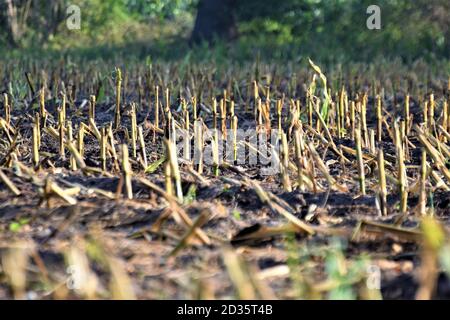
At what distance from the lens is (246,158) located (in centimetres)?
451

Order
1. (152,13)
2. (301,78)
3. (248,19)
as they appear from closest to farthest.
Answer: (301,78), (248,19), (152,13)

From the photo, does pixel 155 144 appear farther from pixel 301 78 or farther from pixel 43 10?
pixel 43 10

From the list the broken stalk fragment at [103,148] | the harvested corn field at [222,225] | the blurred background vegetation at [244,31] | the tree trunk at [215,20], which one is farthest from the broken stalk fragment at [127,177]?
the tree trunk at [215,20]

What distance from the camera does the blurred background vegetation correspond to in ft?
46.8

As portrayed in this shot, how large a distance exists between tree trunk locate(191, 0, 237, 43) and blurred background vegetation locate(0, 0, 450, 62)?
0.02 m

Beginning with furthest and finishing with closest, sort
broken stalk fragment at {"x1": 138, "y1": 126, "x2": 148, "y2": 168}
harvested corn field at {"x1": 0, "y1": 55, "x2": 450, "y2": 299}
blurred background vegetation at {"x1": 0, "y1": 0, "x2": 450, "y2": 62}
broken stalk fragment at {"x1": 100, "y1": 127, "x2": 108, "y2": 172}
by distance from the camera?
blurred background vegetation at {"x1": 0, "y1": 0, "x2": 450, "y2": 62}
broken stalk fragment at {"x1": 138, "y1": 126, "x2": 148, "y2": 168}
broken stalk fragment at {"x1": 100, "y1": 127, "x2": 108, "y2": 172}
harvested corn field at {"x1": 0, "y1": 55, "x2": 450, "y2": 299}

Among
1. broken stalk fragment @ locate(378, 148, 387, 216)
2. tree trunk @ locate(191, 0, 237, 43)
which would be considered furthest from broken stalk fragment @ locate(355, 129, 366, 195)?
tree trunk @ locate(191, 0, 237, 43)

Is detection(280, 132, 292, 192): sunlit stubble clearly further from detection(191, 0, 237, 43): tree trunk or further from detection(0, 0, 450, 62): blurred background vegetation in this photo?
detection(191, 0, 237, 43): tree trunk

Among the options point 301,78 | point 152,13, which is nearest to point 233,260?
point 301,78

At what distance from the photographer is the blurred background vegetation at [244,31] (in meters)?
14.2

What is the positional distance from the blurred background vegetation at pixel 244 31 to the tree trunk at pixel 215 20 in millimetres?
16

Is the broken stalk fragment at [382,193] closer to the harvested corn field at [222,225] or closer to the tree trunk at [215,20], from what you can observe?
the harvested corn field at [222,225]

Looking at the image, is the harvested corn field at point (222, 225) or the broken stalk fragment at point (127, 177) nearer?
the harvested corn field at point (222, 225)

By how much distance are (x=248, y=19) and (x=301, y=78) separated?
29.1 feet
